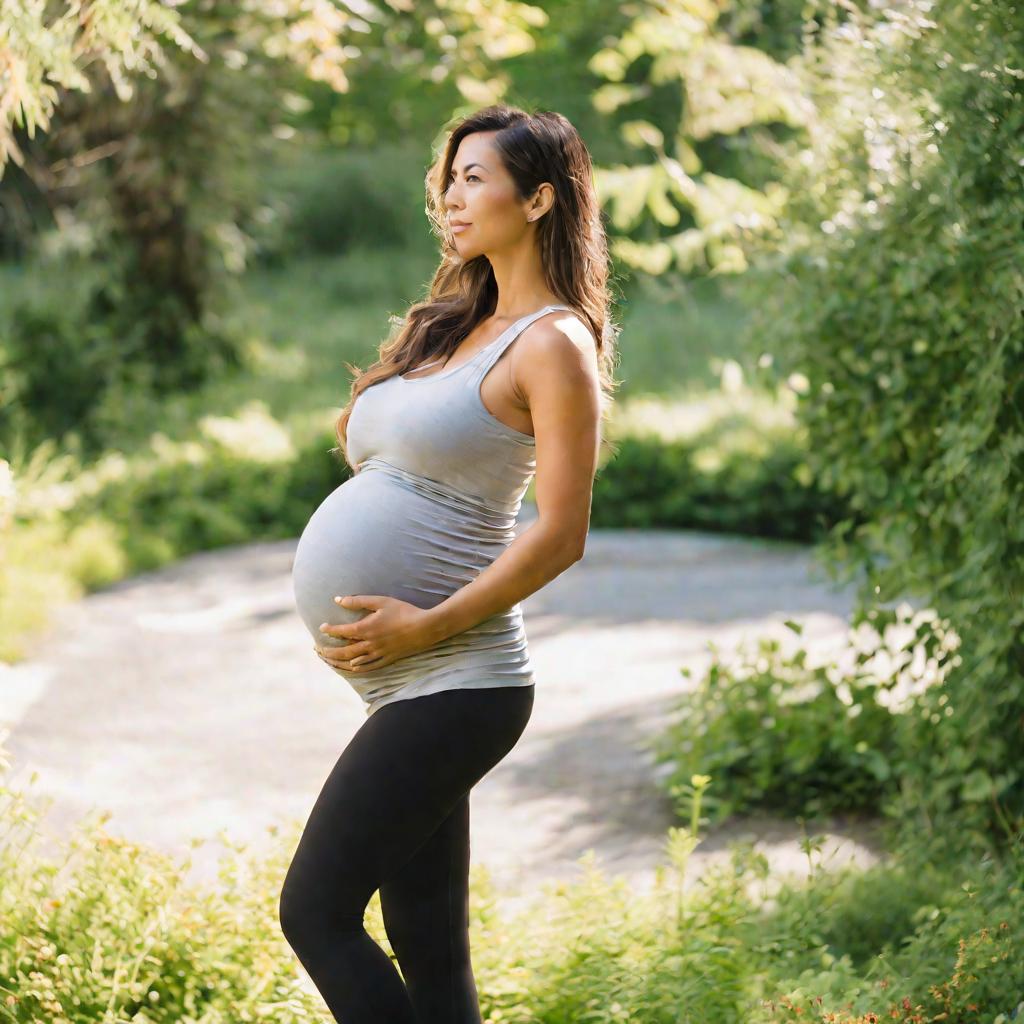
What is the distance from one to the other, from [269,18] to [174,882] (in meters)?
3.97

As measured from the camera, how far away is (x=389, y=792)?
2191 mm

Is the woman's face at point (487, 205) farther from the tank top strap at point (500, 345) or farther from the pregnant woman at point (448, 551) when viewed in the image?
the tank top strap at point (500, 345)

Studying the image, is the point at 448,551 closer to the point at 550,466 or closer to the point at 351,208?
the point at 550,466

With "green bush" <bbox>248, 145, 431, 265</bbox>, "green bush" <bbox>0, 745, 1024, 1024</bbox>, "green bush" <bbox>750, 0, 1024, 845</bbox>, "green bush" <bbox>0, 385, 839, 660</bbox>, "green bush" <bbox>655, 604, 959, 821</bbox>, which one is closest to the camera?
"green bush" <bbox>0, 745, 1024, 1024</bbox>

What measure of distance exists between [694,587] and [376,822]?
21.7 ft

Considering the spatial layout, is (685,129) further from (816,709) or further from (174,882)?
(174,882)

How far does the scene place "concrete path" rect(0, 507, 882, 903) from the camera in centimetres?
466

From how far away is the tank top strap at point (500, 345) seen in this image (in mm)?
2242

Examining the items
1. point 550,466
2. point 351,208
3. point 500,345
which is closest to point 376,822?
point 550,466

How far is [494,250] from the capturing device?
239 cm

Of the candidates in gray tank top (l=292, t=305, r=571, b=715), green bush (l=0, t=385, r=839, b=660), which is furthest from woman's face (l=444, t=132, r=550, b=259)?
green bush (l=0, t=385, r=839, b=660)

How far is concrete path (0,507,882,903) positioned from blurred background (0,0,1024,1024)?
0.03 meters

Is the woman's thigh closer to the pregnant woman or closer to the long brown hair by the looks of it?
the pregnant woman

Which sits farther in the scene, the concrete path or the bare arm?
the concrete path
